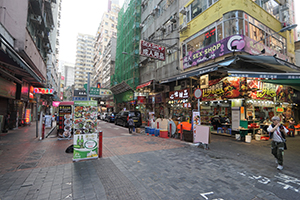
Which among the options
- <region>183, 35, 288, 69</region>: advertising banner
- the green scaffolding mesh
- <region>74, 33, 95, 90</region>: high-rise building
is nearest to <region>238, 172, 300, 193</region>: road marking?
<region>183, 35, 288, 69</region>: advertising banner

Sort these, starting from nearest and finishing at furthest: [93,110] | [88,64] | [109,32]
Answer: [93,110] → [109,32] → [88,64]

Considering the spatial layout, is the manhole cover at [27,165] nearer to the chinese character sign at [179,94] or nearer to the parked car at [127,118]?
the parked car at [127,118]

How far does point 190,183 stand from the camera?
3.97m

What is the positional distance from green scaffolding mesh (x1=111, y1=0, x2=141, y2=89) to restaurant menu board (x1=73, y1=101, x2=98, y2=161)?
1871cm

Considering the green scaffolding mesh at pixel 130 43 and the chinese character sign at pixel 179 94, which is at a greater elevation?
the green scaffolding mesh at pixel 130 43

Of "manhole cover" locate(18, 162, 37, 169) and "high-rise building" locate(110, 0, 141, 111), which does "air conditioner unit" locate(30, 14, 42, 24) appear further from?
"manhole cover" locate(18, 162, 37, 169)

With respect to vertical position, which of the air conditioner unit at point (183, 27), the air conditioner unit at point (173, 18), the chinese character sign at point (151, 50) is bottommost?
the chinese character sign at point (151, 50)

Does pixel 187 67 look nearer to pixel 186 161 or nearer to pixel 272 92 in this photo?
pixel 272 92

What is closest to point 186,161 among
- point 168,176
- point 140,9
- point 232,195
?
point 168,176

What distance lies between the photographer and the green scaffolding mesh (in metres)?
26.2

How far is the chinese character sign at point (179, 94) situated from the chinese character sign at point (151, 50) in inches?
162

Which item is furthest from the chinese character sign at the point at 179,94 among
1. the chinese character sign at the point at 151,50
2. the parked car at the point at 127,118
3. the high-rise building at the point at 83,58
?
the high-rise building at the point at 83,58

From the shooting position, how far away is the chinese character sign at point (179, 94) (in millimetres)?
15103

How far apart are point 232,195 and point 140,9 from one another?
29832mm
